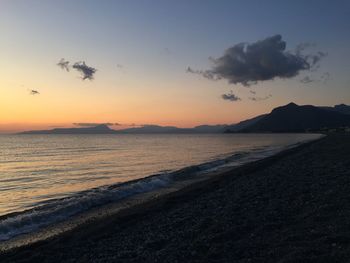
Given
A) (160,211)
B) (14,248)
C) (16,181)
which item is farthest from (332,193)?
(16,181)

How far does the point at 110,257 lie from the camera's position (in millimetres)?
11367

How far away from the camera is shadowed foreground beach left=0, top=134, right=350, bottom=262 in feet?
32.3

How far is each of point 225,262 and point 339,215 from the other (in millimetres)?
4487

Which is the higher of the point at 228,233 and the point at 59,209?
the point at 228,233

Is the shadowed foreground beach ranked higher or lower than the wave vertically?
higher

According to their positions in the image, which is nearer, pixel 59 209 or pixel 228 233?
pixel 228 233

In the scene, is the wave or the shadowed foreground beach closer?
the shadowed foreground beach

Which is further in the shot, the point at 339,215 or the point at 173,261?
the point at 339,215

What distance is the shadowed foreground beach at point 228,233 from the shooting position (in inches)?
387

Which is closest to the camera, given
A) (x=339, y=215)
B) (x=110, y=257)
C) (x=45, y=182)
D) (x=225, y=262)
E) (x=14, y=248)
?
(x=225, y=262)

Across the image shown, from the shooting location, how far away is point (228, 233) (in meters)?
11.9

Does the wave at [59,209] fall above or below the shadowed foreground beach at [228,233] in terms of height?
below

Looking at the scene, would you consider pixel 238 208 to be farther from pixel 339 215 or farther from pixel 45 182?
pixel 45 182

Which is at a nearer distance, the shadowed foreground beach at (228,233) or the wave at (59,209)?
the shadowed foreground beach at (228,233)
